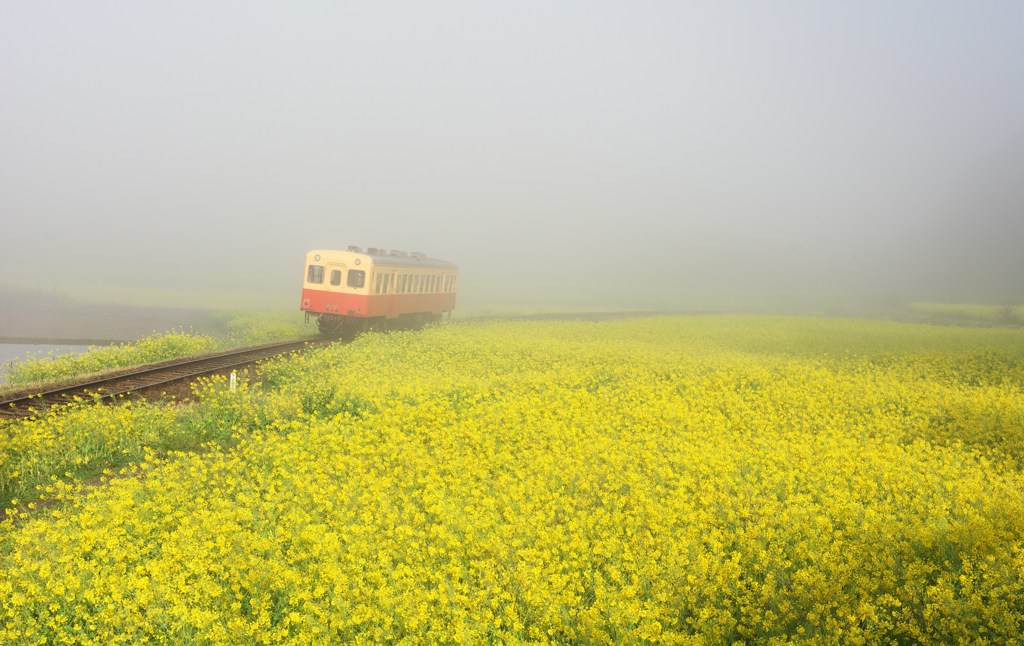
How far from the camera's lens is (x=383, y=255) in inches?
990

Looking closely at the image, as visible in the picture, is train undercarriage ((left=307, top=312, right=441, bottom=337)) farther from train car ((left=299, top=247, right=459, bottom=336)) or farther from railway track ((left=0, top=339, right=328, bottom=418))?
railway track ((left=0, top=339, right=328, bottom=418))

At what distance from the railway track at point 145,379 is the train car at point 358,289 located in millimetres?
2702

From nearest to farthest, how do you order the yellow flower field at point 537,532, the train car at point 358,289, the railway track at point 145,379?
the yellow flower field at point 537,532, the railway track at point 145,379, the train car at point 358,289

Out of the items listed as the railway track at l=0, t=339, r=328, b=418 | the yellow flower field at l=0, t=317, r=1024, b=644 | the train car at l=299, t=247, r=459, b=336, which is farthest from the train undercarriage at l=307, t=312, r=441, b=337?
the yellow flower field at l=0, t=317, r=1024, b=644

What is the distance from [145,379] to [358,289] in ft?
30.4

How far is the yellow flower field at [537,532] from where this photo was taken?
16.1ft

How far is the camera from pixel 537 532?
6.10 metres

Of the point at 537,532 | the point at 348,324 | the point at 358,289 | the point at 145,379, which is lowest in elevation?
the point at 145,379

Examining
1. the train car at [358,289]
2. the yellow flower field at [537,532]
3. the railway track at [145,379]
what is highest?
the train car at [358,289]

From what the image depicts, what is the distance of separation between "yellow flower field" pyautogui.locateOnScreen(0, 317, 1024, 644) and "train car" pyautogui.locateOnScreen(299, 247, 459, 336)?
12.2 meters

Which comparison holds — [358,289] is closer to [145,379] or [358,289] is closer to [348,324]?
[348,324]

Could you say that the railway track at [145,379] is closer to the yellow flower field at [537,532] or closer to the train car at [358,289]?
the yellow flower field at [537,532]

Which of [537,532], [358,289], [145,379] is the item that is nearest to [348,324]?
[358,289]

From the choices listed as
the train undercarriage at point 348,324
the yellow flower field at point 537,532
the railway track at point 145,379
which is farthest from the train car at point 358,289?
the yellow flower field at point 537,532
